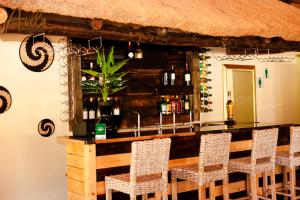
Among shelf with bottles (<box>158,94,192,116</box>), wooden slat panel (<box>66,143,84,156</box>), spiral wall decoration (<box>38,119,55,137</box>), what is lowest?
wooden slat panel (<box>66,143,84,156</box>)

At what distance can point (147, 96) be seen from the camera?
20.4 feet

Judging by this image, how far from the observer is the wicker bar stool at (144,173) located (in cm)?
349

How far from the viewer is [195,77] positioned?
6.75 metres

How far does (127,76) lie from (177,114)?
1073 mm

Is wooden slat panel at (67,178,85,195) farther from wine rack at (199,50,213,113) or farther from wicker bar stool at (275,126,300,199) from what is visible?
wine rack at (199,50,213,113)

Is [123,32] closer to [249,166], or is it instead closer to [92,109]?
[92,109]

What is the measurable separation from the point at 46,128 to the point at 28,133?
0.24 m

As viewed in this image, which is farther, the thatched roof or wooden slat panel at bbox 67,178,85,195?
wooden slat panel at bbox 67,178,85,195

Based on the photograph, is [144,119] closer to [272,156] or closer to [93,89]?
[93,89]

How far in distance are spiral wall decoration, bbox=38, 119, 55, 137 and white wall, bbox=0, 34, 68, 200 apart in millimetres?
44

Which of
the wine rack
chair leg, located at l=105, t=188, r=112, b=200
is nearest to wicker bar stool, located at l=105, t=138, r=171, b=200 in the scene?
chair leg, located at l=105, t=188, r=112, b=200

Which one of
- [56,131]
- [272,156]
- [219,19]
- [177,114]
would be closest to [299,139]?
[272,156]

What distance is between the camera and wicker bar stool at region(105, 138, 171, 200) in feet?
11.4

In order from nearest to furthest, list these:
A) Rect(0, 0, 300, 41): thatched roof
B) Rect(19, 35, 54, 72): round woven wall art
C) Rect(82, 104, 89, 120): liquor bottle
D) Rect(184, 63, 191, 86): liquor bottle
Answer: Rect(0, 0, 300, 41): thatched roof, Rect(19, 35, 54, 72): round woven wall art, Rect(82, 104, 89, 120): liquor bottle, Rect(184, 63, 191, 86): liquor bottle
